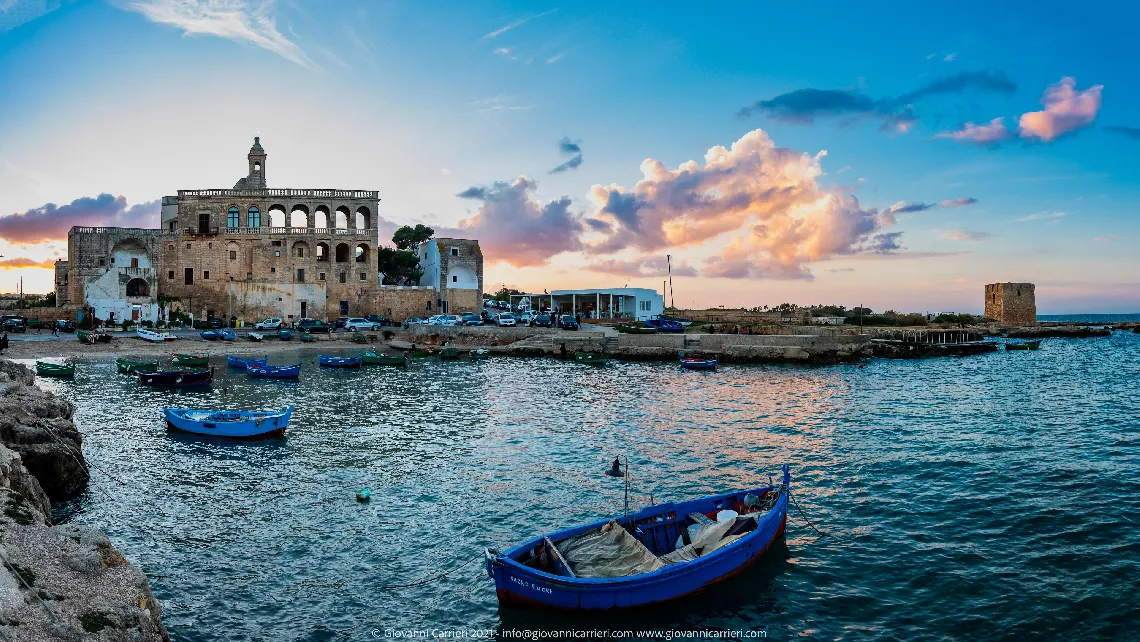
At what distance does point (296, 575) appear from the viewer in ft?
43.1

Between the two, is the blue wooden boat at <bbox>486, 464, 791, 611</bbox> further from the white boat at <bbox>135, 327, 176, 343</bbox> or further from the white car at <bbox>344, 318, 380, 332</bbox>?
the white car at <bbox>344, 318, 380, 332</bbox>

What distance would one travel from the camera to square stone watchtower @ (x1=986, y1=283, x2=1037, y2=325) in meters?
108

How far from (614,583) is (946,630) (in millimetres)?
5818

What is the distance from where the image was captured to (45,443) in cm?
1722

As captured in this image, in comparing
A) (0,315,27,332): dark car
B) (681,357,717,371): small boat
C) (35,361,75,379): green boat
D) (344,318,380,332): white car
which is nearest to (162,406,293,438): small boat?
(35,361,75,379): green boat

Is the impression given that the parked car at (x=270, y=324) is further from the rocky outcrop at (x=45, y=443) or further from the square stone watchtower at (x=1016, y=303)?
the square stone watchtower at (x=1016, y=303)

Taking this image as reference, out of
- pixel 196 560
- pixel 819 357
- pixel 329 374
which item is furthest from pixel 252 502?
pixel 819 357

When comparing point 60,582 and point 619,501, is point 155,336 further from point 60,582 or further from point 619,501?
point 60,582

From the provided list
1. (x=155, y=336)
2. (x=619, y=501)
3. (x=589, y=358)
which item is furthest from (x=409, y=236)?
(x=619, y=501)

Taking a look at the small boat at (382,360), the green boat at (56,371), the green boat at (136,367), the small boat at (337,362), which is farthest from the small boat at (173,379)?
the small boat at (382,360)

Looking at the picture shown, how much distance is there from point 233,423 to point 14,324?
47248mm

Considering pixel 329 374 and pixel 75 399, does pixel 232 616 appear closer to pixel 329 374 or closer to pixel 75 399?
pixel 75 399

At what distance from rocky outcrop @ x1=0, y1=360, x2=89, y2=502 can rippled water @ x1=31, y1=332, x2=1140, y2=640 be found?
693 millimetres

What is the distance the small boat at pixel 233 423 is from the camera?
24.4 meters
